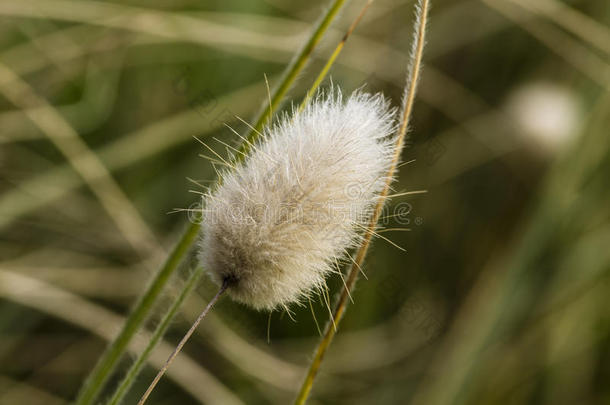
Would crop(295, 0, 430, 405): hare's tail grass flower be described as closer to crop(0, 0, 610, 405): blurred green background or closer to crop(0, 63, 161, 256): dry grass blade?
crop(0, 0, 610, 405): blurred green background

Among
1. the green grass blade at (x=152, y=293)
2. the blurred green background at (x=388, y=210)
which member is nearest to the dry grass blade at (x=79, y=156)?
the blurred green background at (x=388, y=210)

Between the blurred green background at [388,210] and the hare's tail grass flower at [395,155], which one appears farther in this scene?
the blurred green background at [388,210]

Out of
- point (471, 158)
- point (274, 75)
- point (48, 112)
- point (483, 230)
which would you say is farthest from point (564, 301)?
point (48, 112)

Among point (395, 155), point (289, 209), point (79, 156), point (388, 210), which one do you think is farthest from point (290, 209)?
point (79, 156)

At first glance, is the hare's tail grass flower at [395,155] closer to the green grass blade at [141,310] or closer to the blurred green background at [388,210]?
the green grass blade at [141,310]

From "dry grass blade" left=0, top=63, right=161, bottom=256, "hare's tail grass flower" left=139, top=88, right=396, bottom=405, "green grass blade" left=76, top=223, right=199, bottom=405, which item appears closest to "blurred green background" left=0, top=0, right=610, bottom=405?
"dry grass blade" left=0, top=63, right=161, bottom=256

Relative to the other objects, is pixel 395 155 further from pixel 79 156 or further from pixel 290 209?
pixel 79 156
